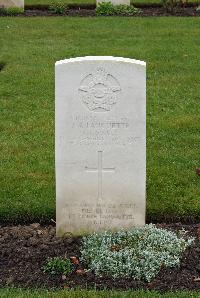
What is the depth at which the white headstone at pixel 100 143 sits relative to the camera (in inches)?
211

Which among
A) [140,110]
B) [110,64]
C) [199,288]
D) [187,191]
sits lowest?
[199,288]

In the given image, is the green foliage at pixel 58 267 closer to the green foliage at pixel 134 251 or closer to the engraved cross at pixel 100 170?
the green foliage at pixel 134 251

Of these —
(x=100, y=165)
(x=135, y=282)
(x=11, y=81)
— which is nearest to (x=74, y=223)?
(x=100, y=165)

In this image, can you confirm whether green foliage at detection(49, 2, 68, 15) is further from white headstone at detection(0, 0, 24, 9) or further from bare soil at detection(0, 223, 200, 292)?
bare soil at detection(0, 223, 200, 292)

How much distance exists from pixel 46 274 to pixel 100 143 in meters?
1.06

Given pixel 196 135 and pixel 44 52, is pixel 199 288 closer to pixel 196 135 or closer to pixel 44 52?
pixel 196 135

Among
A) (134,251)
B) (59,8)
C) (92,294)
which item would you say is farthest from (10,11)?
(92,294)

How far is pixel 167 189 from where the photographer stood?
6.48 m

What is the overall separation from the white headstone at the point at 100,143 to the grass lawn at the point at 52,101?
578mm

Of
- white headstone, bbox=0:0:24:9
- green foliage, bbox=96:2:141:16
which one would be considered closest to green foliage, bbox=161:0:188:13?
green foliage, bbox=96:2:141:16

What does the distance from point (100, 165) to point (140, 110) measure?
51 cm

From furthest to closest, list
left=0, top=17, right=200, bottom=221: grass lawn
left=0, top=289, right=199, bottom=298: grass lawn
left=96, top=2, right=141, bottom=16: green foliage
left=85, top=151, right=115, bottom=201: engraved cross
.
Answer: left=96, top=2, right=141, bottom=16: green foliage, left=0, top=17, right=200, bottom=221: grass lawn, left=85, top=151, right=115, bottom=201: engraved cross, left=0, top=289, right=199, bottom=298: grass lawn

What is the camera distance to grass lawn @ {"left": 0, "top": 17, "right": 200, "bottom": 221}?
638cm

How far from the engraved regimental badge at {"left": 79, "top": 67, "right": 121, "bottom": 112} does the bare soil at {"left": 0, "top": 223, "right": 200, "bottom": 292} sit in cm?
106
